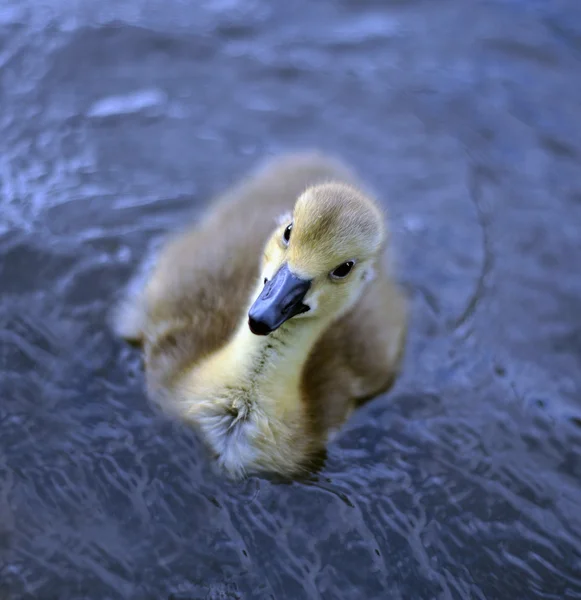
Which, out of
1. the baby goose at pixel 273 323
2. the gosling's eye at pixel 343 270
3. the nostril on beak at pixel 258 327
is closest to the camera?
the nostril on beak at pixel 258 327

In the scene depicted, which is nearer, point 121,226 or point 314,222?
point 314,222

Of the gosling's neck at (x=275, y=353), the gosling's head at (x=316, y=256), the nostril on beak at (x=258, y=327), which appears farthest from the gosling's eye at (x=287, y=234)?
the nostril on beak at (x=258, y=327)

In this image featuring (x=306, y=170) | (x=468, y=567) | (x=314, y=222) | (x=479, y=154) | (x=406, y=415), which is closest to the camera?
(x=314, y=222)

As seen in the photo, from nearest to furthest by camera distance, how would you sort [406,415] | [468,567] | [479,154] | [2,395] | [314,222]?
[314,222], [468,567], [2,395], [406,415], [479,154]

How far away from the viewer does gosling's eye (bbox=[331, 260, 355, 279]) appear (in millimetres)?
3880

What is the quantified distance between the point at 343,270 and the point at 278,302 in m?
0.43

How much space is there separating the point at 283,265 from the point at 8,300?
1.74 metres

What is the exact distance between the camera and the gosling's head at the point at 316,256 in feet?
12.0

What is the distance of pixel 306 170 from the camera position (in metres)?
5.02

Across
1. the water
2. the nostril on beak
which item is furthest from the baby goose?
the water

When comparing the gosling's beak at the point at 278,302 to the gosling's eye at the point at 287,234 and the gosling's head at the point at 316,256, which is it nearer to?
the gosling's head at the point at 316,256

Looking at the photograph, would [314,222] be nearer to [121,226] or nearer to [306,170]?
[306,170]

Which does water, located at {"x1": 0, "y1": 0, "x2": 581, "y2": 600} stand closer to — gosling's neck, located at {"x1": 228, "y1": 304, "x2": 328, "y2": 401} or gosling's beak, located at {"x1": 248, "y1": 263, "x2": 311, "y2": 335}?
gosling's neck, located at {"x1": 228, "y1": 304, "x2": 328, "y2": 401}

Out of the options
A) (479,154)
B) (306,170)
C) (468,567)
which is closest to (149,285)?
(306,170)
